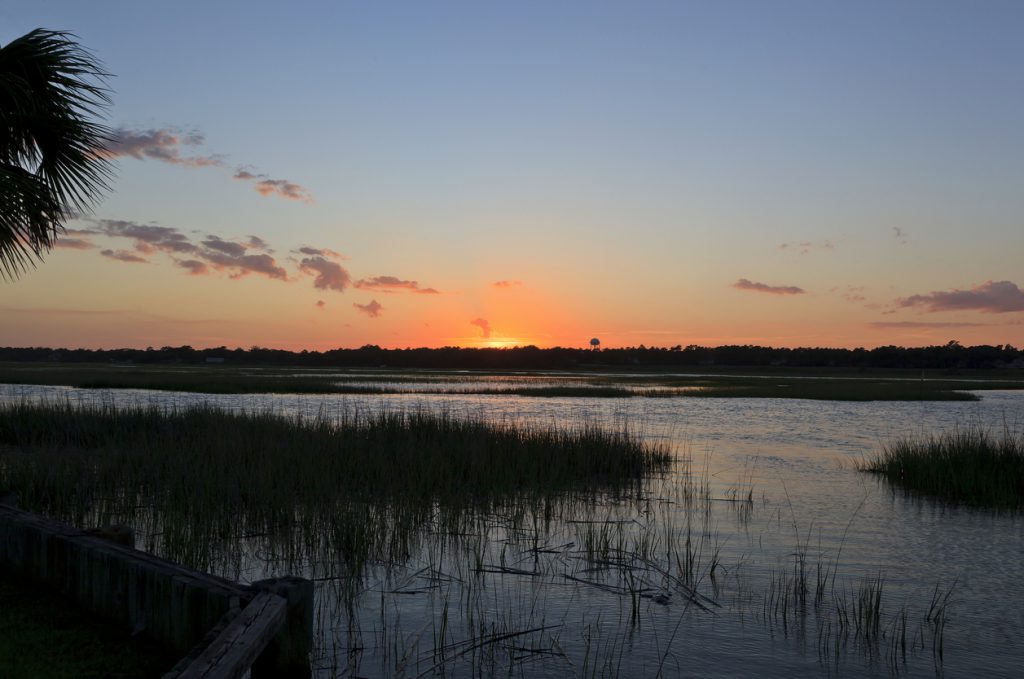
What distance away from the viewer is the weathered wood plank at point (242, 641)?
4.52 metres

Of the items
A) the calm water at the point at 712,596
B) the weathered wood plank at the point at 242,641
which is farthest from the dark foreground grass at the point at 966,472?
the weathered wood plank at the point at 242,641

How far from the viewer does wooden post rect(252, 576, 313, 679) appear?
583cm

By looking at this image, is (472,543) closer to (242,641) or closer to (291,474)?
(291,474)

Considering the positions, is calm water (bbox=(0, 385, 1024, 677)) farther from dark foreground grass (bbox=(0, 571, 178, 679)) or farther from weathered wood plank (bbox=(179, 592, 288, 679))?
dark foreground grass (bbox=(0, 571, 178, 679))

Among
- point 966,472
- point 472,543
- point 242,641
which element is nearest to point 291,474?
point 472,543

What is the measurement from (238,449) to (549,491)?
6637 millimetres

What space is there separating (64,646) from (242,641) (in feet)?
6.45

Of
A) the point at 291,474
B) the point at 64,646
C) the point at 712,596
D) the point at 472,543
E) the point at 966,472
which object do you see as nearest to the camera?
the point at 64,646

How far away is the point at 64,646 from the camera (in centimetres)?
585

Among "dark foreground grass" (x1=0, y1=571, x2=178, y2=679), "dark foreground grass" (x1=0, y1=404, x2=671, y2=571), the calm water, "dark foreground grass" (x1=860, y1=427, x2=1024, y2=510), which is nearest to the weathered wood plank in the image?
"dark foreground grass" (x1=0, y1=571, x2=178, y2=679)

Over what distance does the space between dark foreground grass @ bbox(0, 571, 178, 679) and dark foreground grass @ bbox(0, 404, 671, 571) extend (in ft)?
8.80

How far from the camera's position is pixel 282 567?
9.77 meters

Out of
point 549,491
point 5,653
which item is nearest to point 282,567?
point 5,653

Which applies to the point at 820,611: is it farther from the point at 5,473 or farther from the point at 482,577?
the point at 5,473
